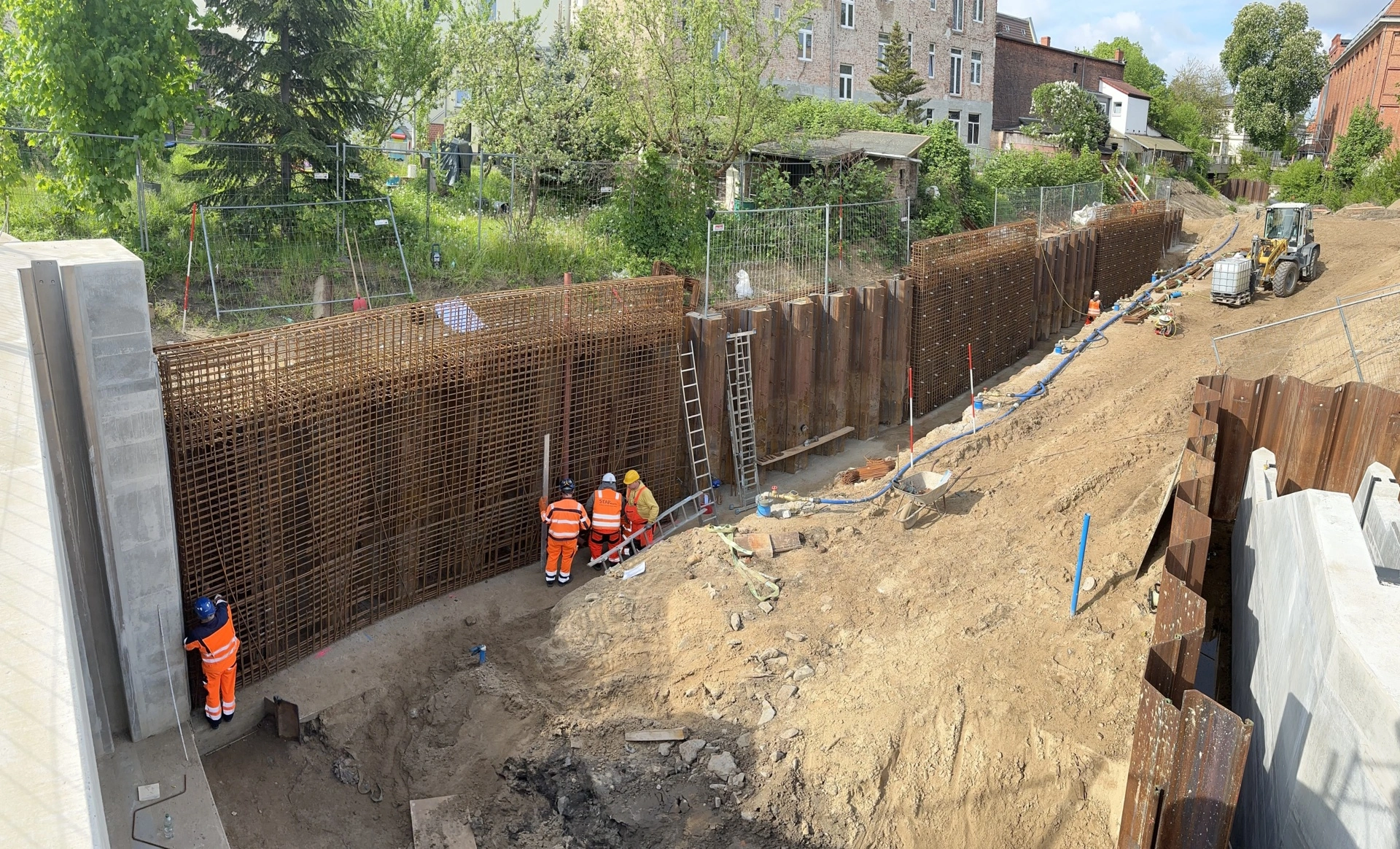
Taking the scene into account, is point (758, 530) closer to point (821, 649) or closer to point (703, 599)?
point (703, 599)

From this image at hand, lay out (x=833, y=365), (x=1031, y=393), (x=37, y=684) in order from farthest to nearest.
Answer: (x=1031, y=393), (x=833, y=365), (x=37, y=684)

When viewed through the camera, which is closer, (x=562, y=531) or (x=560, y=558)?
(x=562, y=531)

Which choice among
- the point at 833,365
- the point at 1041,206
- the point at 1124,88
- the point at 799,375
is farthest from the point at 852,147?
the point at 1124,88

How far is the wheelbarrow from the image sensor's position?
11781 millimetres

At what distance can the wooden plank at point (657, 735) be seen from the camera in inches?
347

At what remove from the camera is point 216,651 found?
355 inches

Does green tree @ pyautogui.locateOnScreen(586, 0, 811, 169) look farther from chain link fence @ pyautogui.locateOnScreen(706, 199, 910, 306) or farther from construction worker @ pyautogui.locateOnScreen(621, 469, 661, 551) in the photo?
construction worker @ pyautogui.locateOnScreen(621, 469, 661, 551)

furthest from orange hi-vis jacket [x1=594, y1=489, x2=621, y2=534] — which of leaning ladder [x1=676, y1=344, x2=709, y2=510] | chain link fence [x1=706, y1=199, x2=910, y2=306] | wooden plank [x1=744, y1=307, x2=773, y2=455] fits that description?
chain link fence [x1=706, y1=199, x2=910, y2=306]

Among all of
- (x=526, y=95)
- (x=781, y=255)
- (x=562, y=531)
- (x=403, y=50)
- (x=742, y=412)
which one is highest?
(x=403, y=50)

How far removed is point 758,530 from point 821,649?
2389 mm

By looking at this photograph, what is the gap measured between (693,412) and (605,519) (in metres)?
2.58

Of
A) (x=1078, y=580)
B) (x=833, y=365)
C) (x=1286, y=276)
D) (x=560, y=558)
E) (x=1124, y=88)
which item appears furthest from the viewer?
(x=1124, y=88)

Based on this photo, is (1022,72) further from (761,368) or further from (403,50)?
(761,368)

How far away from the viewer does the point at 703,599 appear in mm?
10461
